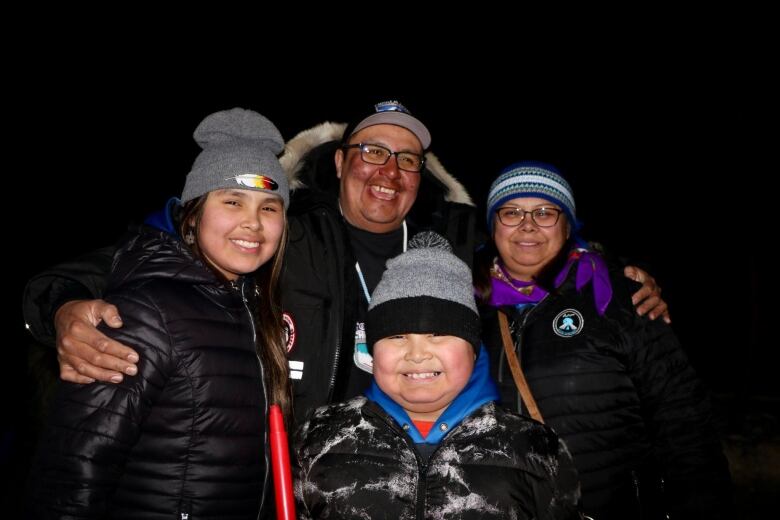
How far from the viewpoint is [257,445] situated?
1.82m

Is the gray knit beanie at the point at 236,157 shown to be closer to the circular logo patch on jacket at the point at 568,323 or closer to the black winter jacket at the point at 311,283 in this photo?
the black winter jacket at the point at 311,283

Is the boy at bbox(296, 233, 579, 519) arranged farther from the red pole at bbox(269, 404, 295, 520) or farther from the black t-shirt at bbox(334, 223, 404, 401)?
the black t-shirt at bbox(334, 223, 404, 401)

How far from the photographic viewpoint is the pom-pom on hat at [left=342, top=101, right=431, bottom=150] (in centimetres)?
288

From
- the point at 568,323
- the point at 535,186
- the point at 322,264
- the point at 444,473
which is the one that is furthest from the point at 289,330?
the point at 535,186

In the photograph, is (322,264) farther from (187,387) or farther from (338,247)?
(187,387)

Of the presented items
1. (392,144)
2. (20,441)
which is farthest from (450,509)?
(20,441)

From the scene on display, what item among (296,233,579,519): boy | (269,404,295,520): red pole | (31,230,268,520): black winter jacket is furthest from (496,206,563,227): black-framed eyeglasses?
(269,404,295,520): red pole

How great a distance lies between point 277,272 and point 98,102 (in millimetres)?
10382

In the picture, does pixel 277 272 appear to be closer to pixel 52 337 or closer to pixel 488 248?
pixel 52 337

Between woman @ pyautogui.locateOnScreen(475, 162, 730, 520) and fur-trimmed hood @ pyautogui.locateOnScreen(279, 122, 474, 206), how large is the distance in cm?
102

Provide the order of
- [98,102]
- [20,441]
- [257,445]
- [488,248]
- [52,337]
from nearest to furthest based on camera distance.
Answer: [257,445] → [52,337] → [488,248] → [20,441] → [98,102]

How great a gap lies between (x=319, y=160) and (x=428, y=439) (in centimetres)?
191

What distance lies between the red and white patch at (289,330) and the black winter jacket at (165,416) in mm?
433

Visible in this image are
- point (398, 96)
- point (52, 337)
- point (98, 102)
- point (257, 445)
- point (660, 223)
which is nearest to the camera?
point (257, 445)
